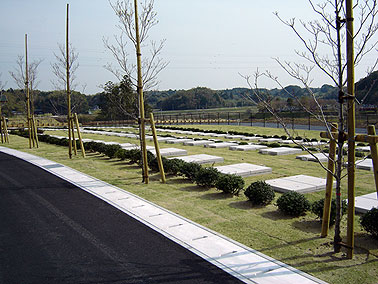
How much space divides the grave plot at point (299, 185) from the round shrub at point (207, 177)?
4.41 feet

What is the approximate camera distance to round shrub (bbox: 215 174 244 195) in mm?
7652

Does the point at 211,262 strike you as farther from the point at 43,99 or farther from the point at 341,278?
the point at 43,99

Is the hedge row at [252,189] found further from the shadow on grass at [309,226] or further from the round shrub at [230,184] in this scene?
the shadow on grass at [309,226]

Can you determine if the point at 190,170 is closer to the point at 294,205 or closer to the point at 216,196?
the point at 216,196

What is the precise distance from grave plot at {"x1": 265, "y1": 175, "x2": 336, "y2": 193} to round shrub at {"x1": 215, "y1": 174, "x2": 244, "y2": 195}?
36.6 inches

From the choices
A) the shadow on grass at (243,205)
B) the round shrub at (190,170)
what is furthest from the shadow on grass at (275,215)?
the round shrub at (190,170)

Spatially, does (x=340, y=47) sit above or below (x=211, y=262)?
above

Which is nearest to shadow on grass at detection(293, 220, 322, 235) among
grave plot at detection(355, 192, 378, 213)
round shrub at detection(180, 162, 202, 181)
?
grave plot at detection(355, 192, 378, 213)

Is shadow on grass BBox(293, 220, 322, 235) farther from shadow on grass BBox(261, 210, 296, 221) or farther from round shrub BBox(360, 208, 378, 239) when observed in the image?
round shrub BBox(360, 208, 378, 239)

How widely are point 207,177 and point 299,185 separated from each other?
85.0 inches

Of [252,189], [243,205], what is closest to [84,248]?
[243,205]

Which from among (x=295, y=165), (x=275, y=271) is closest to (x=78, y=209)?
(x=275, y=271)

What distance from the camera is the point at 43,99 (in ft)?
203

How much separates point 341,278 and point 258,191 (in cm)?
299
